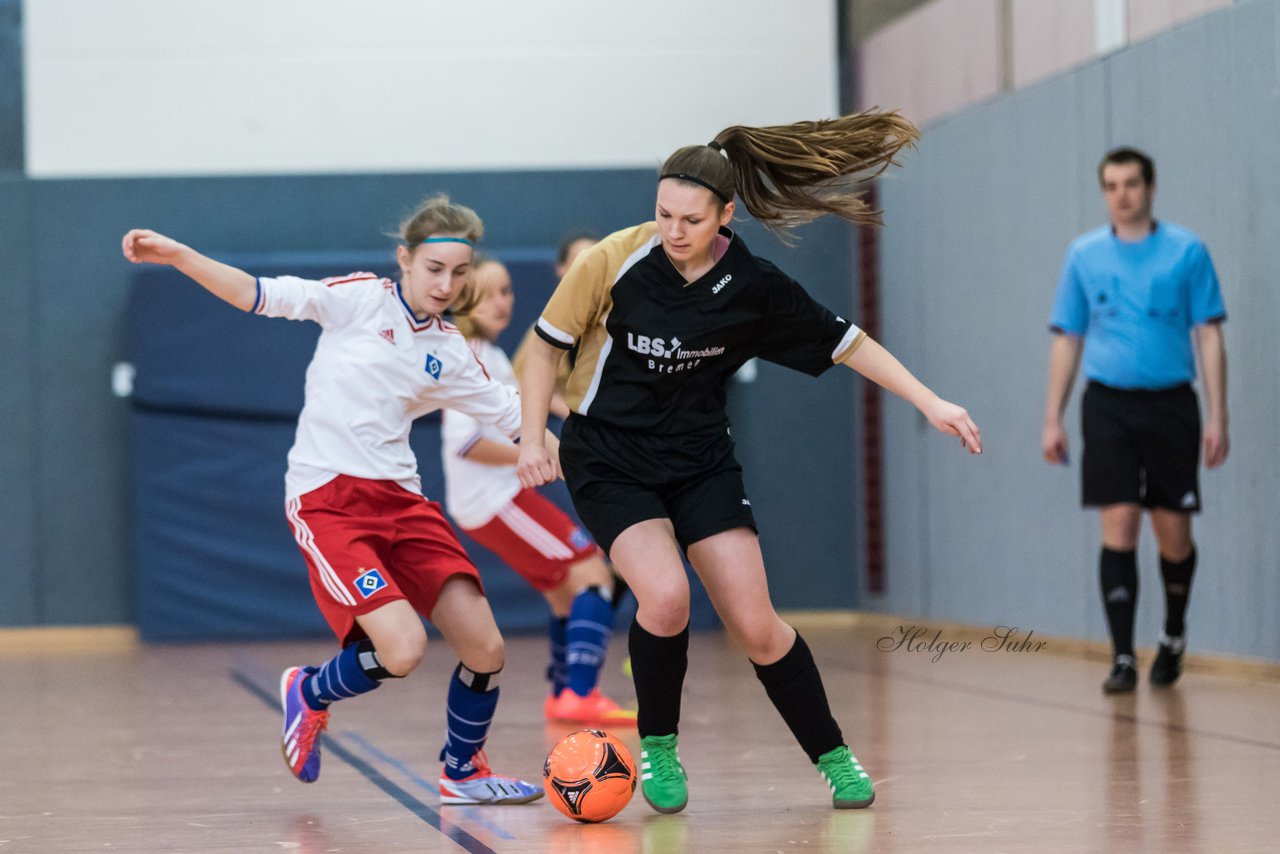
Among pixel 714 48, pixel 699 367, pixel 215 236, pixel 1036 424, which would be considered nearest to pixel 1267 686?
pixel 1036 424

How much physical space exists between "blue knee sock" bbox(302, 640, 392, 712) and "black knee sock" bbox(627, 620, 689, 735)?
65 centimetres

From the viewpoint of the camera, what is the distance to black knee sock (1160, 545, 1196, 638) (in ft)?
21.5

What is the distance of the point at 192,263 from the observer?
4.01 m

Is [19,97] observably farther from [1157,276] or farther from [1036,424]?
[1157,276]

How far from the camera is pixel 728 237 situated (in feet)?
13.6

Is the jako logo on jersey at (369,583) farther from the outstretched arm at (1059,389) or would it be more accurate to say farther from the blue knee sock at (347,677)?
the outstretched arm at (1059,389)

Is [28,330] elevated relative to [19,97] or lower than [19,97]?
lower

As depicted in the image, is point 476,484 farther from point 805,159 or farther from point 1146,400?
point 1146,400

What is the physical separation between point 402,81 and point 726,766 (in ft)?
22.7

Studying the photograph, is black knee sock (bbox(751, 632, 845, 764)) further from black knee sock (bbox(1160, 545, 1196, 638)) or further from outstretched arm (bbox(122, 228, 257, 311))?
black knee sock (bbox(1160, 545, 1196, 638))

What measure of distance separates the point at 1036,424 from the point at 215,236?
511cm

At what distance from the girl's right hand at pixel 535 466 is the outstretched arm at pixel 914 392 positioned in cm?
74

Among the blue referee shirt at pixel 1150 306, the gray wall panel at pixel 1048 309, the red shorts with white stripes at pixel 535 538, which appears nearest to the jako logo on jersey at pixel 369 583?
the red shorts with white stripes at pixel 535 538

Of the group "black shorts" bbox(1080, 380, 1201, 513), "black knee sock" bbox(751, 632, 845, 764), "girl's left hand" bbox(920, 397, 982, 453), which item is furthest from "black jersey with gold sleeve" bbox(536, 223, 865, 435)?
"black shorts" bbox(1080, 380, 1201, 513)
